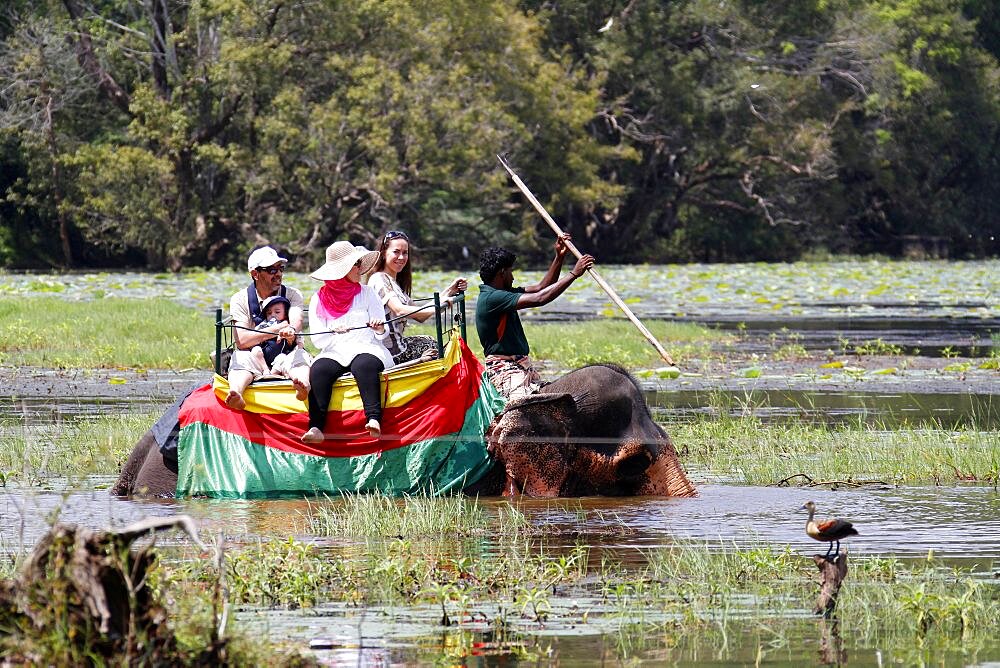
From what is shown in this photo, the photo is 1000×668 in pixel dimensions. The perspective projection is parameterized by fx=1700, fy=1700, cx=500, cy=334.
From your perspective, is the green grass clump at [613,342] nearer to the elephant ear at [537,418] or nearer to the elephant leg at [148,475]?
the elephant ear at [537,418]

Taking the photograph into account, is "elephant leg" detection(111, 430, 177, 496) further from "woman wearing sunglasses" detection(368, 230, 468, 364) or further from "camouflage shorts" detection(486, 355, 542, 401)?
"camouflage shorts" detection(486, 355, 542, 401)

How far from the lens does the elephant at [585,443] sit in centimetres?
1006

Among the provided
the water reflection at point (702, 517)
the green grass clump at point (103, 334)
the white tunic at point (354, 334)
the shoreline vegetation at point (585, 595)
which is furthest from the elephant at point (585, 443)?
the green grass clump at point (103, 334)

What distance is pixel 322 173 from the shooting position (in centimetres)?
4166

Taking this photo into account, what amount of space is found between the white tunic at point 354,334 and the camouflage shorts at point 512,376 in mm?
695

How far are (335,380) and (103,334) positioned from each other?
38.1ft

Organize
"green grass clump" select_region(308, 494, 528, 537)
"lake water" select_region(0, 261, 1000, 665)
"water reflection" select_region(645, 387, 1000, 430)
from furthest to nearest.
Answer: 1. "water reflection" select_region(645, 387, 1000, 430)
2. "green grass clump" select_region(308, 494, 528, 537)
3. "lake water" select_region(0, 261, 1000, 665)

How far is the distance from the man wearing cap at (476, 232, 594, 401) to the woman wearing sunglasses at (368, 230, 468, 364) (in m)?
0.20

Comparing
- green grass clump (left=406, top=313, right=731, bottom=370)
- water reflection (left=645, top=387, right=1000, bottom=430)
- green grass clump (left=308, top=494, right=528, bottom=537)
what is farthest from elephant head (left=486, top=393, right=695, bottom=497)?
green grass clump (left=406, top=313, right=731, bottom=370)

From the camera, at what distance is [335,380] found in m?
10.1

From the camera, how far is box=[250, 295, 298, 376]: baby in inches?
403

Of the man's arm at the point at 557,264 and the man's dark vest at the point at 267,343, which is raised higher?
the man's arm at the point at 557,264

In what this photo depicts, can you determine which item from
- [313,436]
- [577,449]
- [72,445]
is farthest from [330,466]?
[72,445]

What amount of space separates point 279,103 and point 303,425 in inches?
1217
